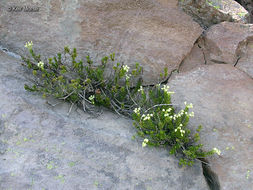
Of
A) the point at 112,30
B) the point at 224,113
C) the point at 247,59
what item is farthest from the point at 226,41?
the point at 112,30

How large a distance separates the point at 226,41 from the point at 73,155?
7.32 ft

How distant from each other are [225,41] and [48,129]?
2.28 meters

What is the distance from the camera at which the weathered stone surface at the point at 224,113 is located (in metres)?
2.75

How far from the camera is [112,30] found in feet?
11.3

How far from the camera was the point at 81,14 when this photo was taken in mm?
3439

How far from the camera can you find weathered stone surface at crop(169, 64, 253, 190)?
2748 millimetres

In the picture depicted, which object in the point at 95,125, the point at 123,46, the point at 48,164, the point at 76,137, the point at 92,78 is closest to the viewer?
the point at 48,164

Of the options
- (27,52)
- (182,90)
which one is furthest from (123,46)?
(27,52)

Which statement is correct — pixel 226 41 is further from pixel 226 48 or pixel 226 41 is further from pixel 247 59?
pixel 247 59

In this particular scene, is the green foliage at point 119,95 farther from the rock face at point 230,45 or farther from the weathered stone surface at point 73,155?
the rock face at point 230,45

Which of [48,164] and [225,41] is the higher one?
[225,41]

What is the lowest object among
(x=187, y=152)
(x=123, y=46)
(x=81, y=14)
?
(x=187, y=152)

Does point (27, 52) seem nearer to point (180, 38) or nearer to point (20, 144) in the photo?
point (20, 144)

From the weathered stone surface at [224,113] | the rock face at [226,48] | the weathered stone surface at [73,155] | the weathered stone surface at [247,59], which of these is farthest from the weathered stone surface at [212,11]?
the weathered stone surface at [73,155]
